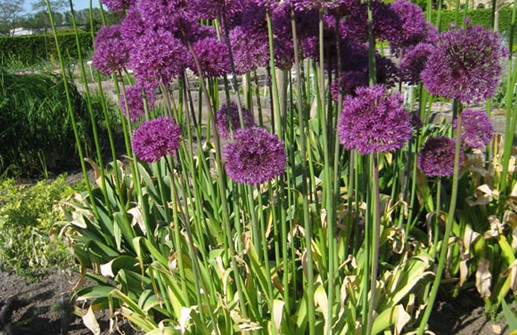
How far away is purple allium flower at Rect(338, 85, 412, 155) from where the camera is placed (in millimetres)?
1360

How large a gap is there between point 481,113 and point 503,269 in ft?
2.82

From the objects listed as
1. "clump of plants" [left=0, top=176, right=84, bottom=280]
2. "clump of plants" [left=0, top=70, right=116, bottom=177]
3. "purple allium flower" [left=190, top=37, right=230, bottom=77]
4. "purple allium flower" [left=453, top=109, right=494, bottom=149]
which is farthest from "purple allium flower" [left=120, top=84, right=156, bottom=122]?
"clump of plants" [left=0, top=70, right=116, bottom=177]

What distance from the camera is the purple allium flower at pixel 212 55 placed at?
1.75 meters

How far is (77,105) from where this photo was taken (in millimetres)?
5613

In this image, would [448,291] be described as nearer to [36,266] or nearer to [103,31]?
[103,31]

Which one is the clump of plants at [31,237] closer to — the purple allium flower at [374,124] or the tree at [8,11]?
the purple allium flower at [374,124]

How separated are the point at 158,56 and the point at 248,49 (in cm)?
37

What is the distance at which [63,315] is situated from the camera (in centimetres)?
274

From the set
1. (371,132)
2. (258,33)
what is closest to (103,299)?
(258,33)

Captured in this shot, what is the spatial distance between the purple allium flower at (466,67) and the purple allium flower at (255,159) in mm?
546

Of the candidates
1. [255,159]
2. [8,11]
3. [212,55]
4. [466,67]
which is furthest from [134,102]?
[8,11]

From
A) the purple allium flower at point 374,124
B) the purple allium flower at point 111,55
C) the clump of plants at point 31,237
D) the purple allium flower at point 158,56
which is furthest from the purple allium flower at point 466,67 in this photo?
the clump of plants at point 31,237

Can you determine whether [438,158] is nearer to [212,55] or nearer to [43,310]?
[212,55]

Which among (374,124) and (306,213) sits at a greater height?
(374,124)
